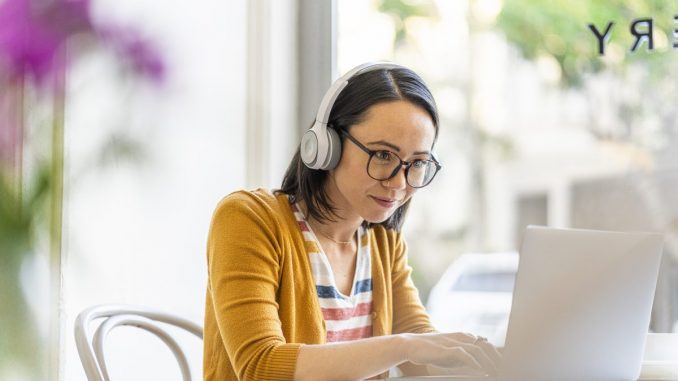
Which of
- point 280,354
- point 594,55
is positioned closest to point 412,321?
point 280,354

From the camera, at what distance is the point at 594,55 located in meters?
1.88

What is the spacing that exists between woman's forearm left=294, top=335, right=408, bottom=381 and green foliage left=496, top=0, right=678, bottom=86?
0.97 metres

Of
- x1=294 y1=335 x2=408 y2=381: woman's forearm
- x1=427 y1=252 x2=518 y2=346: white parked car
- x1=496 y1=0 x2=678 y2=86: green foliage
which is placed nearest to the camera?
x1=294 y1=335 x2=408 y2=381: woman's forearm

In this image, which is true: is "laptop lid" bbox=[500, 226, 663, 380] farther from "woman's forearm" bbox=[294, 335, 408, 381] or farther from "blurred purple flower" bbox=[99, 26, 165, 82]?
"blurred purple flower" bbox=[99, 26, 165, 82]

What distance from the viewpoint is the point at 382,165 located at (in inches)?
54.2

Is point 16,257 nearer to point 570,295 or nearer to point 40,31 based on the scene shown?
point 40,31

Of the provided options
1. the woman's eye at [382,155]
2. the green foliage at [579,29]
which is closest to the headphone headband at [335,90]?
the woman's eye at [382,155]

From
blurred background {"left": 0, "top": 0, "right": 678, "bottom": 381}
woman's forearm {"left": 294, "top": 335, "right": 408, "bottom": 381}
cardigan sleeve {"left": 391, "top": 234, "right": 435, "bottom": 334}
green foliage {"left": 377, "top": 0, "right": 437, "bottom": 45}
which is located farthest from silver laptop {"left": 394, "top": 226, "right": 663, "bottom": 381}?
green foliage {"left": 377, "top": 0, "right": 437, "bottom": 45}

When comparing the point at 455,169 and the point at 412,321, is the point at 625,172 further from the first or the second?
the point at 412,321

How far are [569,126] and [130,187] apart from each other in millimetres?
951

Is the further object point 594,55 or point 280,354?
point 594,55

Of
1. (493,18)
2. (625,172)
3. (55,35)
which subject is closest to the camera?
(55,35)

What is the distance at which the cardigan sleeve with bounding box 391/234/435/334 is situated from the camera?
5.29ft

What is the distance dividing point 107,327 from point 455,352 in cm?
61
